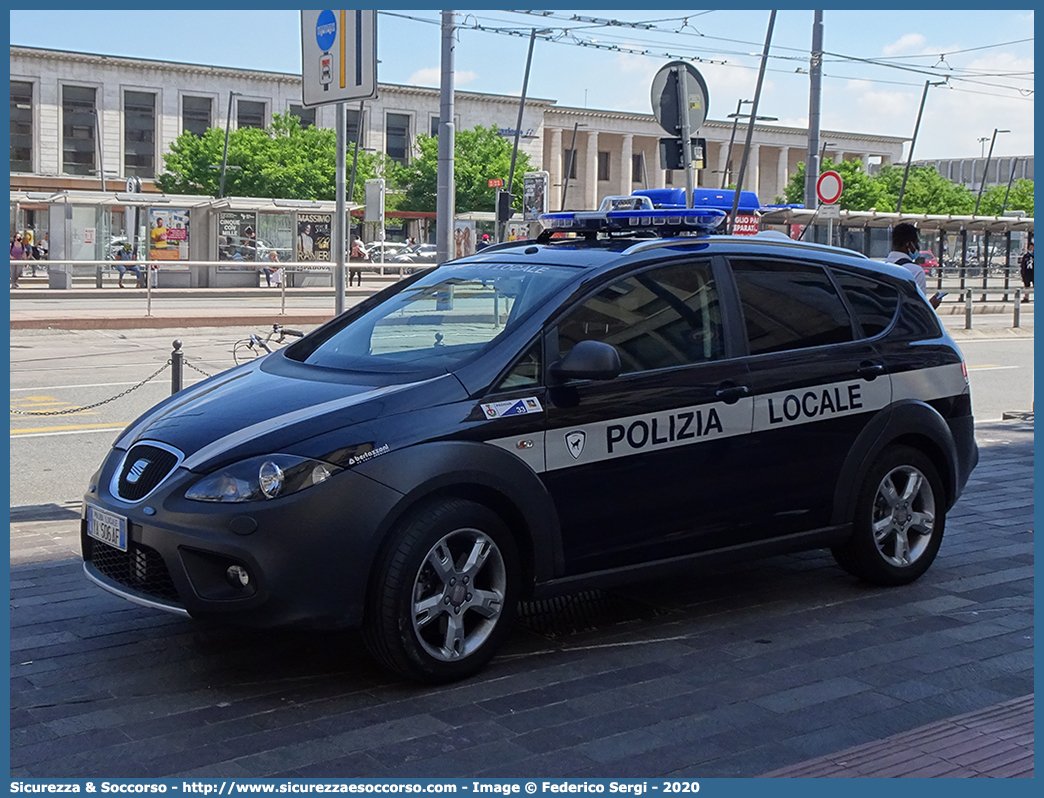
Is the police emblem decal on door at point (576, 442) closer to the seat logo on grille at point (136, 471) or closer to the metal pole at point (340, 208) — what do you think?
the seat logo on grille at point (136, 471)

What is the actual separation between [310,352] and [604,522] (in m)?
1.49

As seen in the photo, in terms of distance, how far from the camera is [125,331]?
2220 centimetres

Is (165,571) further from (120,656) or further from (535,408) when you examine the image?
(535,408)

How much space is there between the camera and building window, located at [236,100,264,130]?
78.3 m

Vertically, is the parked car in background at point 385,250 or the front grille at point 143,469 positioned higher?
the parked car in background at point 385,250

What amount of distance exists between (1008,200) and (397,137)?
46.1 m

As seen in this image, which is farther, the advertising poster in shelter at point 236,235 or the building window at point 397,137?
the building window at point 397,137

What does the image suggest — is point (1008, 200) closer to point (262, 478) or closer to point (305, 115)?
point (305, 115)

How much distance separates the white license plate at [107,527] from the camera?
439 cm

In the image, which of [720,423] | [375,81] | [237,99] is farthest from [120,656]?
[237,99]

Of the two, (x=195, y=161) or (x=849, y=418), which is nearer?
(x=849, y=418)

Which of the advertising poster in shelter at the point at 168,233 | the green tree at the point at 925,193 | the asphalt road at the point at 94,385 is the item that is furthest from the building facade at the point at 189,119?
the asphalt road at the point at 94,385

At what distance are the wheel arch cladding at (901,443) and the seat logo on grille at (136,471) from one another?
9.83ft

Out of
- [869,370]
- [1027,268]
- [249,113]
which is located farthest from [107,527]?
[249,113]
